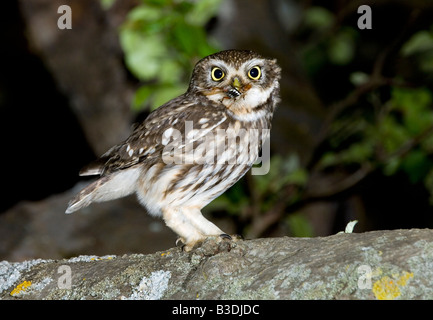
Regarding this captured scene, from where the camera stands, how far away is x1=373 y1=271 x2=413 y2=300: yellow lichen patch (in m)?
2.21

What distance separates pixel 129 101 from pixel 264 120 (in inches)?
87.4

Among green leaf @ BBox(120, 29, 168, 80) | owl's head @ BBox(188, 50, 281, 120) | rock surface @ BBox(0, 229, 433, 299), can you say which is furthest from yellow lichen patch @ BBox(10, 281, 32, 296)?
green leaf @ BBox(120, 29, 168, 80)

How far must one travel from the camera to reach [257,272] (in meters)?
2.60

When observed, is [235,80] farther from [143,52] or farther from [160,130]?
[143,52]

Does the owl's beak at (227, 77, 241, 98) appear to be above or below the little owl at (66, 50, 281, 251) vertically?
above

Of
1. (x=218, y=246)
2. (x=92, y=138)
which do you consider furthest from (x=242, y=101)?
(x=92, y=138)

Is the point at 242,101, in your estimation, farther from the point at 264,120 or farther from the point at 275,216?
the point at 275,216

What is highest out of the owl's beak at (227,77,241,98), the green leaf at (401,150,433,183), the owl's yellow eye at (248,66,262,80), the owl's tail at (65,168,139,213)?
the owl's yellow eye at (248,66,262,80)

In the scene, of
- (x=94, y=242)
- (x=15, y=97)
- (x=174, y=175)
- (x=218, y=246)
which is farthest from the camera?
(x=15, y=97)

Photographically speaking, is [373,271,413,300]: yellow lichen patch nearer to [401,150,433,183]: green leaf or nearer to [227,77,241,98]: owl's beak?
[227,77,241,98]: owl's beak

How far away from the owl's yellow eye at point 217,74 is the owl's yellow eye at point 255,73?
177mm

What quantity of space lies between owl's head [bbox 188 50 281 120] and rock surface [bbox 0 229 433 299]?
105 centimetres

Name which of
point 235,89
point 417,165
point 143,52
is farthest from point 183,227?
point 417,165
